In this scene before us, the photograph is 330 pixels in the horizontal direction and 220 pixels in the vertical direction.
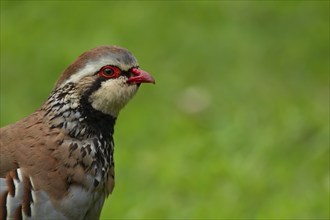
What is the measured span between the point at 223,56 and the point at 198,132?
1221 mm

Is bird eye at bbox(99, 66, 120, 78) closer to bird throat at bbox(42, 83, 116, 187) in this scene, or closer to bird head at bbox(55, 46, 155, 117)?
bird head at bbox(55, 46, 155, 117)

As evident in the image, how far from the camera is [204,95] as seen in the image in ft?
23.4

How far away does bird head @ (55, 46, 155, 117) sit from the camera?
13.9ft

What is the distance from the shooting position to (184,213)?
557 cm

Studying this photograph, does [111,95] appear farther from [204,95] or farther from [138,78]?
[204,95]

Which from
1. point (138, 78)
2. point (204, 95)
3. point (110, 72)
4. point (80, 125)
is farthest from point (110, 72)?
point (204, 95)

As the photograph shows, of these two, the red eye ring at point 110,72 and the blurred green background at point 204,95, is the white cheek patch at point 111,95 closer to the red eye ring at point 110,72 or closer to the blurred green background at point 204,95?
the red eye ring at point 110,72

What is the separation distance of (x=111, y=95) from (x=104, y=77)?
80 mm

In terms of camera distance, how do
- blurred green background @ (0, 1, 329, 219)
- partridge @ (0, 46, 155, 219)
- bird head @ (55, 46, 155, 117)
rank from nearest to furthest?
partridge @ (0, 46, 155, 219)
bird head @ (55, 46, 155, 117)
blurred green background @ (0, 1, 329, 219)

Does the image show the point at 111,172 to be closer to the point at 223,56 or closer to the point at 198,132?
the point at 198,132

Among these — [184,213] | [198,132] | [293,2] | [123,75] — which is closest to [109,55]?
[123,75]

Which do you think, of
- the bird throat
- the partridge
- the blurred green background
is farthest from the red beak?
the blurred green background

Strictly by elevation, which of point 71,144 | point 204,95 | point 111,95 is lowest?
point 204,95

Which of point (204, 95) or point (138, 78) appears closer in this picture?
point (138, 78)
